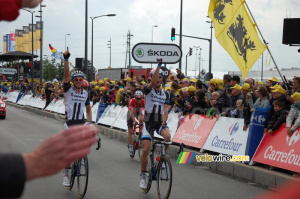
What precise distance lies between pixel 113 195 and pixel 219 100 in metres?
5.37

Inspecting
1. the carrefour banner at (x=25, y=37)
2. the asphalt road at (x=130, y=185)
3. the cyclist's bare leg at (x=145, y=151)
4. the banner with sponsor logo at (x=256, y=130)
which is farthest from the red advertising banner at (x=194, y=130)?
the carrefour banner at (x=25, y=37)

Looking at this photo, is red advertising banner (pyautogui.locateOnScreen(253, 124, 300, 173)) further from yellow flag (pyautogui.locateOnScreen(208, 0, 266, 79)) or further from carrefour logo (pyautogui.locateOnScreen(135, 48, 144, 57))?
carrefour logo (pyautogui.locateOnScreen(135, 48, 144, 57))

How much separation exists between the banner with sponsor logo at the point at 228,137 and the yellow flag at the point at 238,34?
1.22 metres

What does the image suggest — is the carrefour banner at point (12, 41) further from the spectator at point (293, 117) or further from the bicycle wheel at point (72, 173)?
the bicycle wheel at point (72, 173)

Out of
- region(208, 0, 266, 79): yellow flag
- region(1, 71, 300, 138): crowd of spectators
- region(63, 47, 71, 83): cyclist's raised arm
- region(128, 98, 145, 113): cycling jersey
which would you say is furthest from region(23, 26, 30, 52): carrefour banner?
region(63, 47, 71, 83): cyclist's raised arm

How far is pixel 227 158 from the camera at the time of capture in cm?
1149

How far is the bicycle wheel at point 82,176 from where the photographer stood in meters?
8.20

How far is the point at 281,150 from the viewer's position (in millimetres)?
10039

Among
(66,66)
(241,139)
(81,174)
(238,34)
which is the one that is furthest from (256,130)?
(66,66)

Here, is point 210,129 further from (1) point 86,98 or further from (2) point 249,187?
(1) point 86,98

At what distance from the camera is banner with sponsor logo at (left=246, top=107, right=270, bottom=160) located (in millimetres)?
10922

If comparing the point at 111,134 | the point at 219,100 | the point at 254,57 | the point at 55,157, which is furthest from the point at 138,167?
the point at 55,157

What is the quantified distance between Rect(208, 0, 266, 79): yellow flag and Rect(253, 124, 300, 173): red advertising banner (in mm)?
1776

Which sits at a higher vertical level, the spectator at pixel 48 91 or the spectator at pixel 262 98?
the spectator at pixel 262 98
